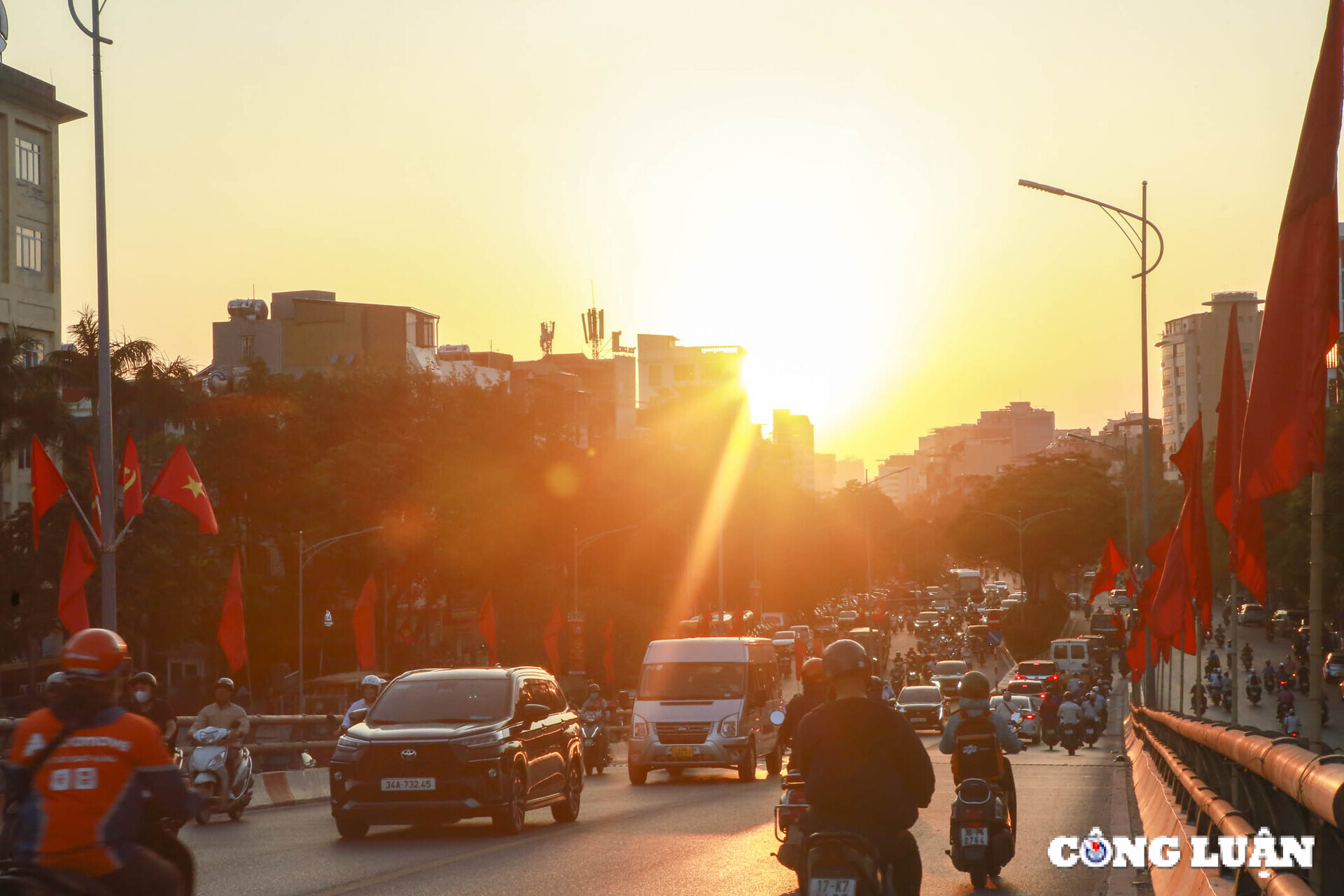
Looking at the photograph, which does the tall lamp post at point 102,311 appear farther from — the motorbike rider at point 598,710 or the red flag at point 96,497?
the motorbike rider at point 598,710

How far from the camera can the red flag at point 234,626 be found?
3234 cm

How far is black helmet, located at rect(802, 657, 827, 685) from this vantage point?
15.4 metres

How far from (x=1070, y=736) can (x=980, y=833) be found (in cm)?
2807

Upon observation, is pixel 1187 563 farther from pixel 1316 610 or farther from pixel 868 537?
pixel 868 537

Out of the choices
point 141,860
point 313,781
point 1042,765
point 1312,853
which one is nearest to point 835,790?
point 1312,853

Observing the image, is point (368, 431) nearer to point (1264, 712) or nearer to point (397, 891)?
point (1264, 712)

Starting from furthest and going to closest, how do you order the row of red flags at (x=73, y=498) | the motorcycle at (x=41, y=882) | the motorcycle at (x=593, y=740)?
the motorcycle at (x=593, y=740) < the row of red flags at (x=73, y=498) < the motorcycle at (x=41, y=882)

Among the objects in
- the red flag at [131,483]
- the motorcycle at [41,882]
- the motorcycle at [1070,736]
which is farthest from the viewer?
the motorcycle at [1070,736]

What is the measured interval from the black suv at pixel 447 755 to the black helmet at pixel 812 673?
10.1 feet

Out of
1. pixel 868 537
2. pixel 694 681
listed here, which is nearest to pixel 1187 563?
pixel 694 681

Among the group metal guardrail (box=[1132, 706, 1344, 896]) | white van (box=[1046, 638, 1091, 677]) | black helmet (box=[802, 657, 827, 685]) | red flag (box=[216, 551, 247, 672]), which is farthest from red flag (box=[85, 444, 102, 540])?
white van (box=[1046, 638, 1091, 677])

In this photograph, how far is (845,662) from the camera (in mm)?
7672

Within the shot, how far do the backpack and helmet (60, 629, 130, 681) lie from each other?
7592mm

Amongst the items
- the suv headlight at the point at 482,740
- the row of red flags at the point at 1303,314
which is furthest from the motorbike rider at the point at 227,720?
the row of red flags at the point at 1303,314
